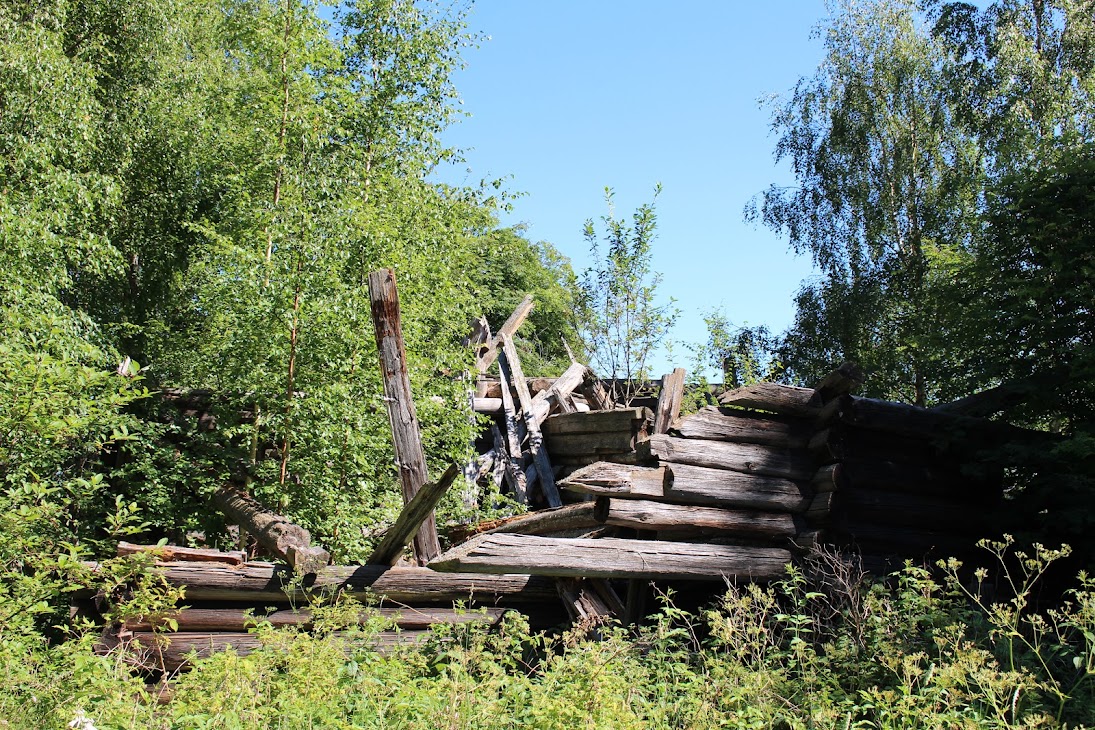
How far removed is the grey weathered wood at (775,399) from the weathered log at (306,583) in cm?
257

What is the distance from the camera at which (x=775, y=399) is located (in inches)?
286

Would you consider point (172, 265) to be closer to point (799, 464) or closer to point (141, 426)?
point (141, 426)

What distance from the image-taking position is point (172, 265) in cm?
1459

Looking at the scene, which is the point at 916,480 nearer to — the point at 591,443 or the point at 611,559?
the point at 611,559

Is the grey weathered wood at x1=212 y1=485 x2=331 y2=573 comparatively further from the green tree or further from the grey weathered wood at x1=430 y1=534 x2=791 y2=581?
the green tree

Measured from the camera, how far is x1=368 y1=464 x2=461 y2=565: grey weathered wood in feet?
19.2

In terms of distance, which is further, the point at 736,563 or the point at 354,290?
the point at 354,290

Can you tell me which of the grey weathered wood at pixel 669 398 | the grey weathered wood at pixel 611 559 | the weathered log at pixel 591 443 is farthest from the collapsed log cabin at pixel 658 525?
the weathered log at pixel 591 443

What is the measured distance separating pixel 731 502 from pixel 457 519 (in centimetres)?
377

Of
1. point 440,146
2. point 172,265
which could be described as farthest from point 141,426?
point 172,265

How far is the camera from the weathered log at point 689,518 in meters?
6.52

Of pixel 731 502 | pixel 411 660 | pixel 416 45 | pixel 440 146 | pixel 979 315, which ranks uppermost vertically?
pixel 416 45

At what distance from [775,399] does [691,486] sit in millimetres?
1193

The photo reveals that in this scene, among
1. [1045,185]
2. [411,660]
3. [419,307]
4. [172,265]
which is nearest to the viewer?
[411,660]
